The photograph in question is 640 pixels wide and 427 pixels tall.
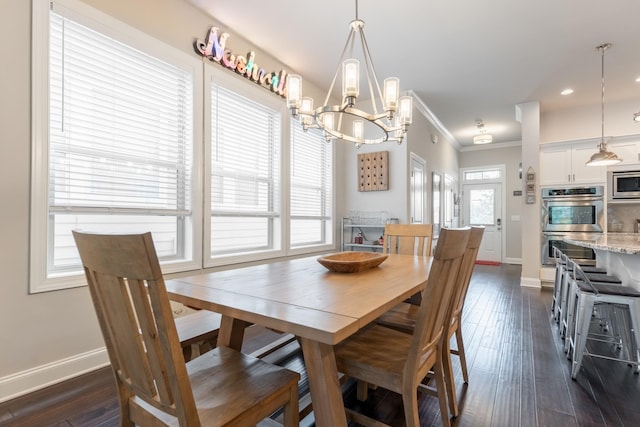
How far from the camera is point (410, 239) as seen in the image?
9.48 feet

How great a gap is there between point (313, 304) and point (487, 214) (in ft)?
25.2

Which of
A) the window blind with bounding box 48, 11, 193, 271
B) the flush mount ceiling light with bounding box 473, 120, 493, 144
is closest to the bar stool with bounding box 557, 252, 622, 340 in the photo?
the flush mount ceiling light with bounding box 473, 120, 493, 144

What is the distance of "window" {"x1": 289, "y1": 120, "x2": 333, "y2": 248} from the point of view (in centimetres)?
409

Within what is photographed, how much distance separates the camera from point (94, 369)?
2164 millimetres

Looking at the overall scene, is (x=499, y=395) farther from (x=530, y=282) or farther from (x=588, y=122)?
(x=588, y=122)

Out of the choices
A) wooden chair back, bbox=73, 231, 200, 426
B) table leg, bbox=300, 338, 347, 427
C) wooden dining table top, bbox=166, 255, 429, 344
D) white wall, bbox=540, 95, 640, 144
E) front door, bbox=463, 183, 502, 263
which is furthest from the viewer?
front door, bbox=463, 183, 502, 263

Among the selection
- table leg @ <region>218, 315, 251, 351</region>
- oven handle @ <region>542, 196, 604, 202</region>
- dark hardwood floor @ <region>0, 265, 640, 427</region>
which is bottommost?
dark hardwood floor @ <region>0, 265, 640, 427</region>

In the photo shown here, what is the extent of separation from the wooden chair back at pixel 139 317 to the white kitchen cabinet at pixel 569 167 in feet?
18.6

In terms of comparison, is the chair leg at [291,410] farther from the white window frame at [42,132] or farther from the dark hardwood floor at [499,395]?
the white window frame at [42,132]

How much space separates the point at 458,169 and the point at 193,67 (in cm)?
696

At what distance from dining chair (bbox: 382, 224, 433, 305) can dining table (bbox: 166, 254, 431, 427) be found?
1.06 metres

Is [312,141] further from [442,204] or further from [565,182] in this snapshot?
[565,182]

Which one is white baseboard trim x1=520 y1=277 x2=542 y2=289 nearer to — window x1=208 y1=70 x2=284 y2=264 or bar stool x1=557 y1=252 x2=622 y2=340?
bar stool x1=557 y1=252 x2=622 y2=340

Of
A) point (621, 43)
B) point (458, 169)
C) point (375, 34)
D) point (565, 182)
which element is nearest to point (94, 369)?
point (375, 34)
